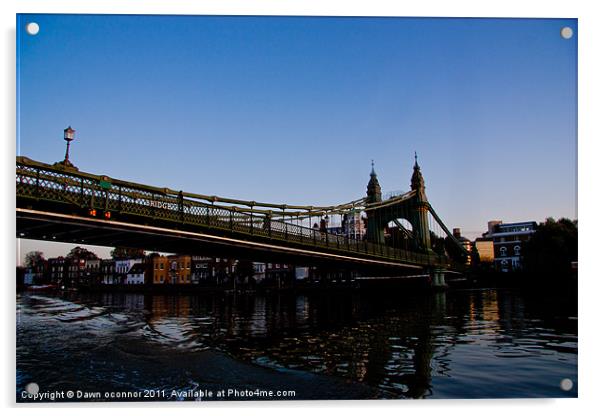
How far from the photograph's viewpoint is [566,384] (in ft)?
33.6

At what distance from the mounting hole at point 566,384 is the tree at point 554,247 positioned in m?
3.11

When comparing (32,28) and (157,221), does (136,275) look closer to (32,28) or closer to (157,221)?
(157,221)

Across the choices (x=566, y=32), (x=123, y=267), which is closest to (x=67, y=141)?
(x=566, y=32)

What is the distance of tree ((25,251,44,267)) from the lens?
1324 cm

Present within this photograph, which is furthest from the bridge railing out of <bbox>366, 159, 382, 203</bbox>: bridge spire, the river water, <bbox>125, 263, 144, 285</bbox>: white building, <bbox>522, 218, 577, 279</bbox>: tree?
<bbox>125, 263, 144, 285</bbox>: white building

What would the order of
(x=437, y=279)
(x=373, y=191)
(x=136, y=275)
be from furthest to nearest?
(x=136, y=275), (x=437, y=279), (x=373, y=191)

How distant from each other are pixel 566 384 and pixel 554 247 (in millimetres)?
6371

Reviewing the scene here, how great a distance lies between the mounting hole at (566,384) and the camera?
33.3 ft

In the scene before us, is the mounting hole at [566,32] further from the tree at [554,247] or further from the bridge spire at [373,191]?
the bridge spire at [373,191]

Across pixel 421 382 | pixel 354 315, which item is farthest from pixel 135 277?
pixel 421 382

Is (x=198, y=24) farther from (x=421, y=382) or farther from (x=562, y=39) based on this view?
(x=421, y=382)

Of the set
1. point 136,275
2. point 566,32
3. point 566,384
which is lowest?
point 136,275

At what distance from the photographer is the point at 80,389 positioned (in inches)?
388

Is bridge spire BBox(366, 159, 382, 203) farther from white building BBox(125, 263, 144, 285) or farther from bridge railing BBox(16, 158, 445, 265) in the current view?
white building BBox(125, 263, 144, 285)
